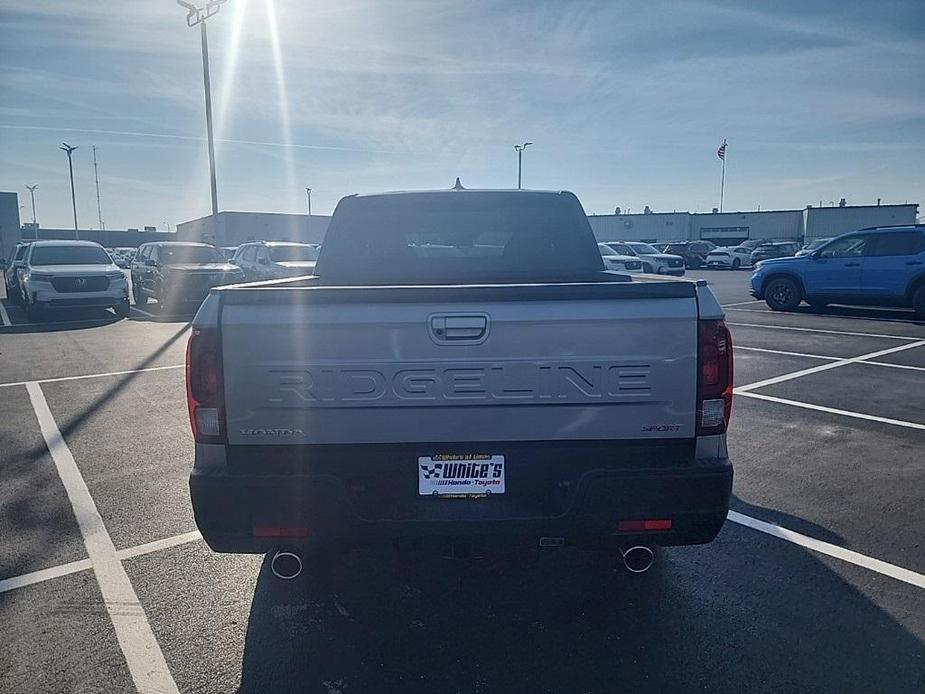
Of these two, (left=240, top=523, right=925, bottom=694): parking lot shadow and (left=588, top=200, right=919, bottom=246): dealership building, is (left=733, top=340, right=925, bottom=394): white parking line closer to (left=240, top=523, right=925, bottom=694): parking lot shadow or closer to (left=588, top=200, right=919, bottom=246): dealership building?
(left=240, top=523, right=925, bottom=694): parking lot shadow

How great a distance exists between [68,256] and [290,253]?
18.8 ft

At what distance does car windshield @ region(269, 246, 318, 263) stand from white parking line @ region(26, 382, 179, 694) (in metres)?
14.4

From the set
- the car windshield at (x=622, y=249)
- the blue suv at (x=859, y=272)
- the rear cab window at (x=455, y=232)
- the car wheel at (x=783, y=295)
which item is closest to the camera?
the rear cab window at (x=455, y=232)

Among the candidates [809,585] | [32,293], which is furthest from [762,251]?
[809,585]

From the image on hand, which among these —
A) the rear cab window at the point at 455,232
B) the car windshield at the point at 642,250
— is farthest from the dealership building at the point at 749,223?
the rear cab window at the point at 455,232

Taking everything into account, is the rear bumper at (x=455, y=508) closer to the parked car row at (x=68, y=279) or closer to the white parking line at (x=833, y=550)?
the white parking line at (x=833, y=550)

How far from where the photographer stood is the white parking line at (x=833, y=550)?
138 inches

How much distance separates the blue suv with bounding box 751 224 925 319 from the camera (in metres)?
14.0

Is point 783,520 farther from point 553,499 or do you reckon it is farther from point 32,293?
point 32,293

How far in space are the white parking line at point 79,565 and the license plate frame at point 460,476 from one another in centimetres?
206

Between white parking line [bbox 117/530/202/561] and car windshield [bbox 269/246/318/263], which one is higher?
car windshield [bbox 269/246/318/263]

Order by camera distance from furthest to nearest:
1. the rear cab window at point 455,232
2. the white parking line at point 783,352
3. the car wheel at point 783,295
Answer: the car wheel at point 783,295 < the white parking line at point 783,352 < the rear cab window at point 455,232

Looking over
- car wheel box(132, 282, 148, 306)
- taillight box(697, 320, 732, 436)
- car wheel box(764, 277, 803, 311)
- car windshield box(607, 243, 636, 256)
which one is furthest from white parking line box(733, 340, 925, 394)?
car windshield box(607, 243, 636, 256)

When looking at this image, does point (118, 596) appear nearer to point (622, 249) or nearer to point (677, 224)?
point (622, 249)
